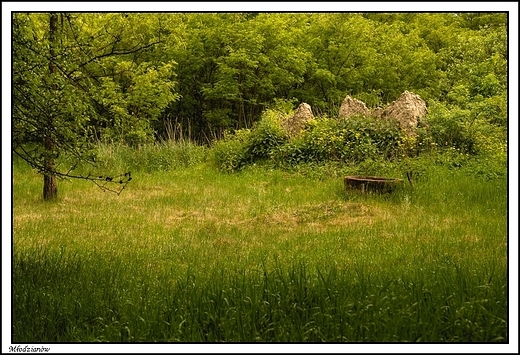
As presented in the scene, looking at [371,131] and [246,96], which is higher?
[246,96]

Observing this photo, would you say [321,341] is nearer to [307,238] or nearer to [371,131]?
[307,238]

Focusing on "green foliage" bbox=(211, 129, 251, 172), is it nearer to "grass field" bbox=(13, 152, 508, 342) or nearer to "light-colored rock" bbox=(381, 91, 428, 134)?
"grass field" bbox=(13, 152, 508, 342)

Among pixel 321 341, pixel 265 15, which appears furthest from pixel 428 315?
pixel 265 15

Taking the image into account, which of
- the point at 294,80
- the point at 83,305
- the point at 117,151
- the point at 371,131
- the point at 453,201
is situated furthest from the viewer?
the point at 294,80

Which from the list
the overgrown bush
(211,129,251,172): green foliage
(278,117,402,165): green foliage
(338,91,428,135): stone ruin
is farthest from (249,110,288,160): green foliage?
(338,91,428,135): stone ruin

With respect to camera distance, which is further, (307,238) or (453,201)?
(453,201)

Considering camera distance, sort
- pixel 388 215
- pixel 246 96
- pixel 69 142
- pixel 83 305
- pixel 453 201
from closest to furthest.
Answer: pixel 83 305 < pixel 69 142 < pixel 388 215 < pixel 453 201 < pixel 246 96

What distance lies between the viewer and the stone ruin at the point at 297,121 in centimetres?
1802

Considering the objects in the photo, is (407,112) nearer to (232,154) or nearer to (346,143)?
(346,143)

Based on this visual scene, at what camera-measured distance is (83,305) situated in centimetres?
498

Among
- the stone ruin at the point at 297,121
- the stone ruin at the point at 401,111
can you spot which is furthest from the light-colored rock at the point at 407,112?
the stone ruin at the point at 297,121

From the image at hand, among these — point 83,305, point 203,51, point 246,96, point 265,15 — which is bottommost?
point 83,305

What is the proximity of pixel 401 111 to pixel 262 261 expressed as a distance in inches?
460

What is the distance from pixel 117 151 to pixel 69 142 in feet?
43.4
